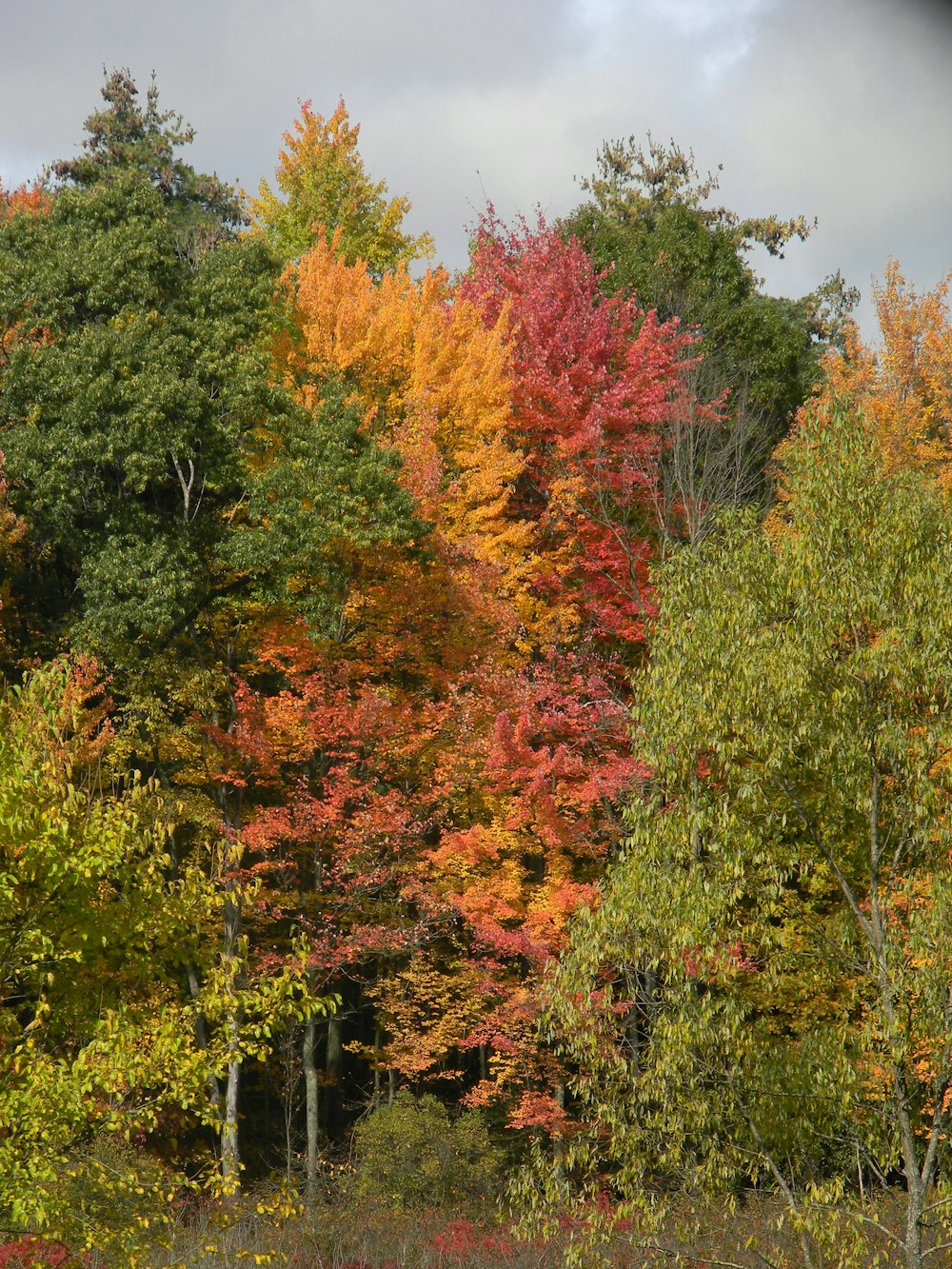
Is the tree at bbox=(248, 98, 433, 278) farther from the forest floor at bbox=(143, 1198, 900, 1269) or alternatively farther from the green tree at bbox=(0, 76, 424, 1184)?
the forest floor at bbox=(143, 1198, 900, 1269)

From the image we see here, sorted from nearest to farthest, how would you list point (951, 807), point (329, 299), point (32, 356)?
point (951, 807) → point (32, 356) → point (329, 299)

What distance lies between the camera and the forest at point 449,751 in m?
11.4

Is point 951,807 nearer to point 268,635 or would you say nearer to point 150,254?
point 268,635

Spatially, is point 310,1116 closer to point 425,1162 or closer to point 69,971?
point 425,1162

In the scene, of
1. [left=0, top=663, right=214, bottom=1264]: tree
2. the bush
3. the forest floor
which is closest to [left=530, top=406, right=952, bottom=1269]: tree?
the forest floor

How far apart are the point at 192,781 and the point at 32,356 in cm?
776

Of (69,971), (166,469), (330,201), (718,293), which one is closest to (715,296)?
(718,293)

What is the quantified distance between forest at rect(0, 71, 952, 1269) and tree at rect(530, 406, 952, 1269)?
54 mm

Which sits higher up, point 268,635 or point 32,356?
point 32,356

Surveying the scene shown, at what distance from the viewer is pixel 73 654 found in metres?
20.9

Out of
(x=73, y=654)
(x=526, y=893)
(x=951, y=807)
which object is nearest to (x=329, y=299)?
(x=73, y=654)

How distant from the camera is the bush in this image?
2017 cm

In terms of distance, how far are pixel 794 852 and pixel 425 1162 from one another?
10.6 m

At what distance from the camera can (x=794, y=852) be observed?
497 inches
